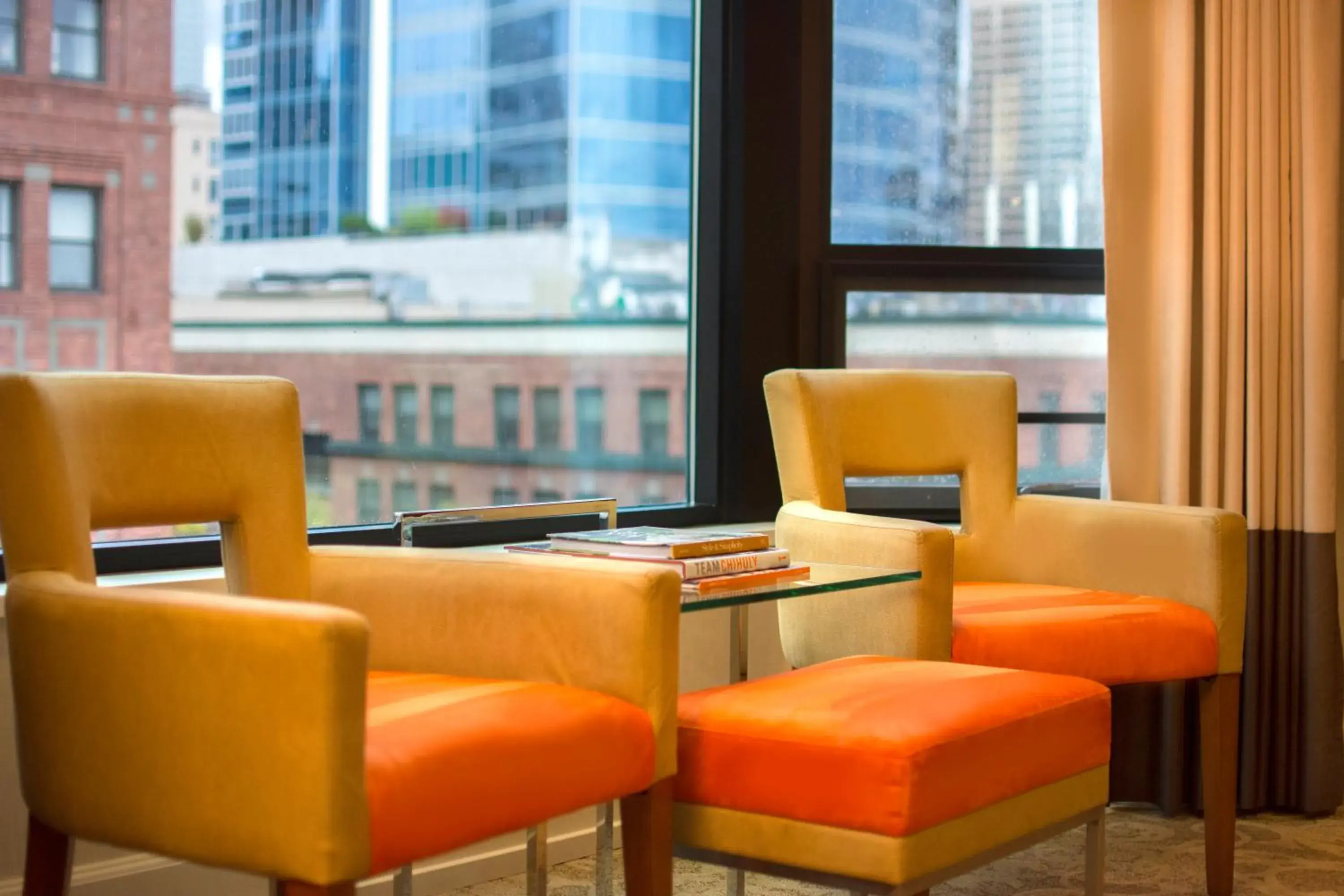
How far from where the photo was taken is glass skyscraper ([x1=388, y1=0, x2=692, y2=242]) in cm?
363

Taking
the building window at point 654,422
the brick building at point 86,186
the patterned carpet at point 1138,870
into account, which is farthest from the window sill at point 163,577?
the building window at point 654,422

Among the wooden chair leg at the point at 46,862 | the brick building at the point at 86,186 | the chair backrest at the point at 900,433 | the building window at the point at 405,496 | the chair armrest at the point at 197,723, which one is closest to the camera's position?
the chair armrest at the point at 197,723

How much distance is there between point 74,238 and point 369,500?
843 millimetres

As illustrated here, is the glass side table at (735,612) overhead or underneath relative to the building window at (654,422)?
underneath

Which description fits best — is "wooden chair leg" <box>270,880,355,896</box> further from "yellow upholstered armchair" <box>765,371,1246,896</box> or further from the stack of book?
"yellow upholstered armchair" <box>765,371,1246,896</box>

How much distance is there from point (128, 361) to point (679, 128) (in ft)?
4.78

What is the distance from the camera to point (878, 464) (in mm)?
3377

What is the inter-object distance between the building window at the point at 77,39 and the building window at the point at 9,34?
0.20 feet

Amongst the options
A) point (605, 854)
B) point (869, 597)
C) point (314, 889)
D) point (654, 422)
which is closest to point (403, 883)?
point (605, 854)

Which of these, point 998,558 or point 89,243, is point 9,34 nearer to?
point 89,243

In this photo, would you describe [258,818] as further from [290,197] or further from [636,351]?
[636,351]

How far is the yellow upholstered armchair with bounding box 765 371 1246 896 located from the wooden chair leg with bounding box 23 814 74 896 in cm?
136

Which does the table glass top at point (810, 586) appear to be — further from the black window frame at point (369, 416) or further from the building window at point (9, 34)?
the building window at point (9, 34)

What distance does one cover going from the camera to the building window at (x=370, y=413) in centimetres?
354
